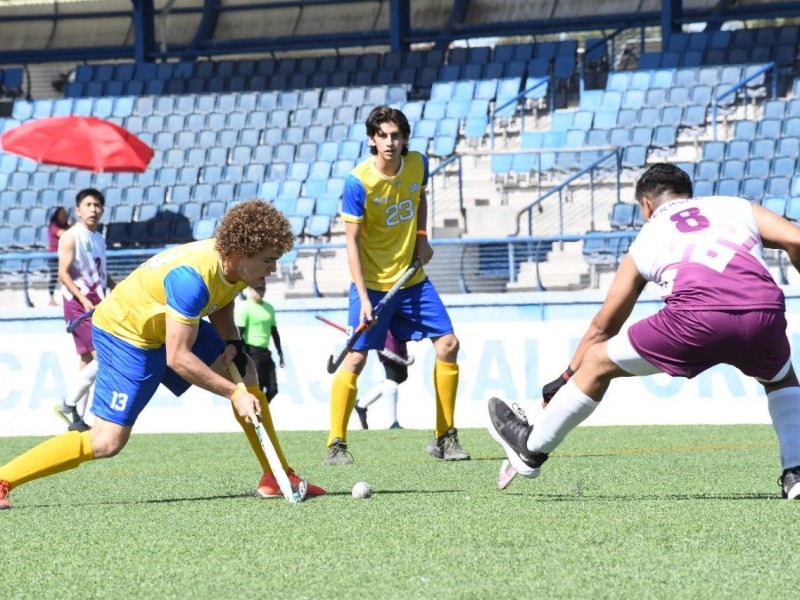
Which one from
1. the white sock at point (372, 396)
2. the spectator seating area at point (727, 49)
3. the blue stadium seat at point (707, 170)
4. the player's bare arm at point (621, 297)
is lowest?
the white sock at point (372, 396)

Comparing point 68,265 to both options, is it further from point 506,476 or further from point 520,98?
point 520,98

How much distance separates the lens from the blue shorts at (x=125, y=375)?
616cm

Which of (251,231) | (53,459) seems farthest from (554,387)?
(53,459)

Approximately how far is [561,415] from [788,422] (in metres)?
0.96

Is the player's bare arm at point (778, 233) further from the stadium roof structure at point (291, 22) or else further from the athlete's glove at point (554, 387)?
the stadium roof structure at point (291, 22)

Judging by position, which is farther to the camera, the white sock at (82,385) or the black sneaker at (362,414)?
the black sneaker at (362,414)

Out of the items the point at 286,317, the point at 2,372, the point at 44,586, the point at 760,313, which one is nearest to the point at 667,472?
the point at 760,313

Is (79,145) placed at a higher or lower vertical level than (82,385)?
higher

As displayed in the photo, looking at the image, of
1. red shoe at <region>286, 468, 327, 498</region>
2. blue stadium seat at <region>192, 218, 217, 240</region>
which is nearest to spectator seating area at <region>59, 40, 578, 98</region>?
blue stadium seat at <region>192, 218, 217, 240</region>

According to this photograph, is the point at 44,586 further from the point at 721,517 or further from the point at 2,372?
the point at 2,372

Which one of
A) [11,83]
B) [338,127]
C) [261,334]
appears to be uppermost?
[11,83]

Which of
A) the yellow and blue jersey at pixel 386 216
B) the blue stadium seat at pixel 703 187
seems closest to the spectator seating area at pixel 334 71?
the blue stadium seat at pixel 703 187

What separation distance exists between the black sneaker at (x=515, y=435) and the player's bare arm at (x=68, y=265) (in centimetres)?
625

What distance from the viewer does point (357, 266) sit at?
8352mm
